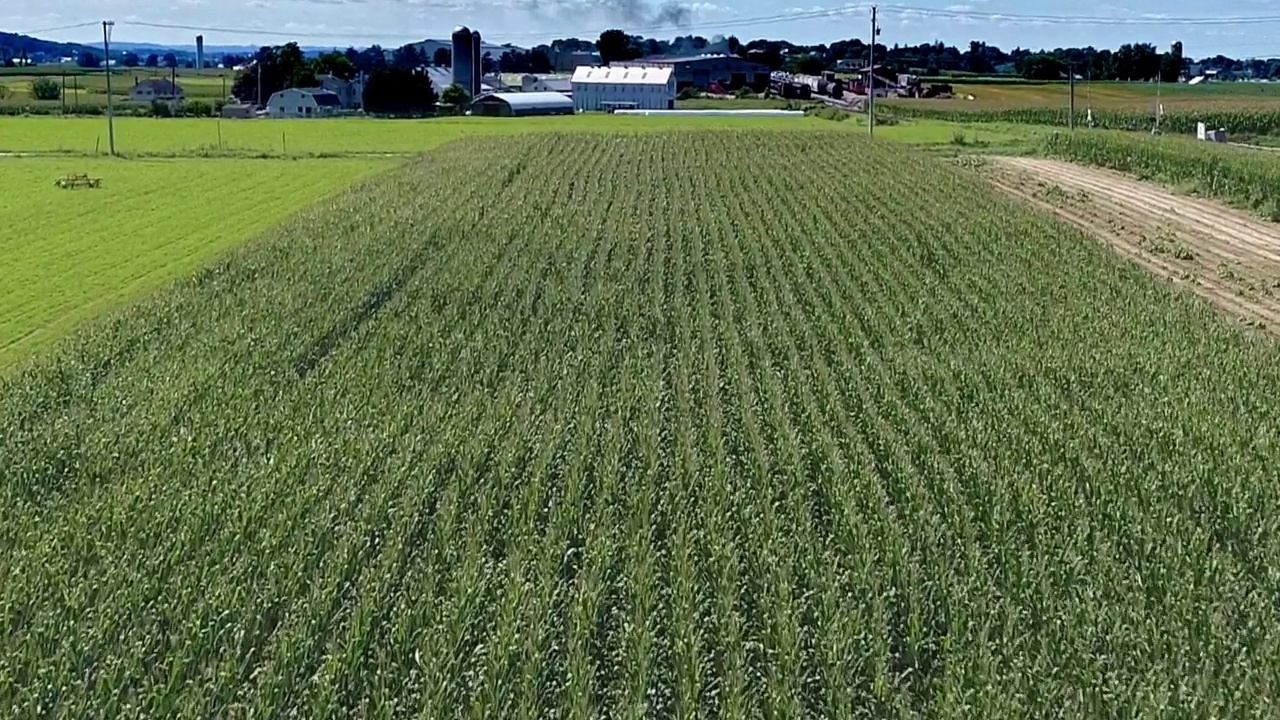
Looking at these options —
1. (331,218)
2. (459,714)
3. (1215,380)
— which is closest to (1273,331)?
(1215,380)

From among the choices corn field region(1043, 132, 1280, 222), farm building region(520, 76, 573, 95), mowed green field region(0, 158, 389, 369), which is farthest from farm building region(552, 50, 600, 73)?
corn field region(1043, 132, 1280, 222)

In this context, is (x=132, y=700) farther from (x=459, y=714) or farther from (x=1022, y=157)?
(x=1022, y=157)

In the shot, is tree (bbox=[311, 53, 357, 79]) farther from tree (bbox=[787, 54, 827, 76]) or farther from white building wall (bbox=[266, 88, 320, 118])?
tree (bbox=[787, 54, 827, 76])

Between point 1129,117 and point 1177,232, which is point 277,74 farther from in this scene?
point 1177,232

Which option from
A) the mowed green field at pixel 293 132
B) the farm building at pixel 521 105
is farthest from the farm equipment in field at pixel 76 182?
the farm building at pixel 521 105

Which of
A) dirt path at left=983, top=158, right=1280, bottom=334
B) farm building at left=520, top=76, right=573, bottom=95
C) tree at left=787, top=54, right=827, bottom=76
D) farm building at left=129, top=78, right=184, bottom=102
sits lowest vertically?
dirt path at left=983, top=158, right=1280, bottom=334

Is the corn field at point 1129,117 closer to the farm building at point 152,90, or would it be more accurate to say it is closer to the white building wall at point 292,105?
the white building wall at point 292,105

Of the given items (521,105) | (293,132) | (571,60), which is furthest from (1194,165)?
(571,60)
